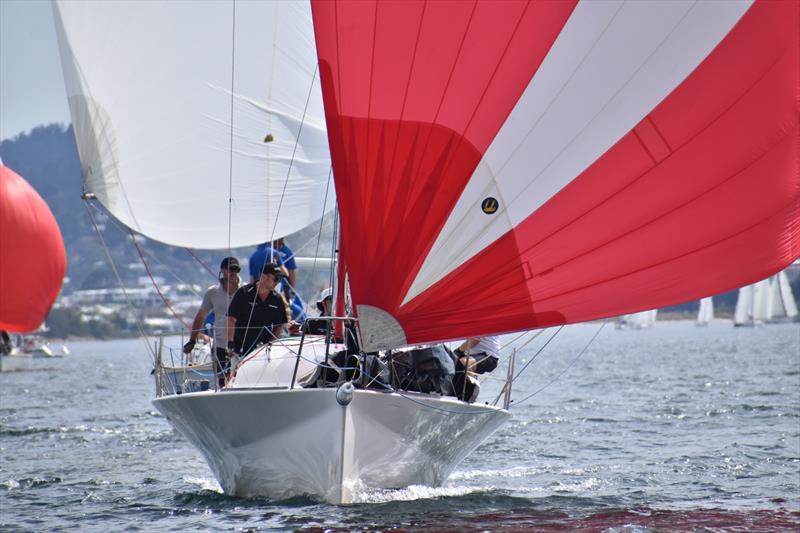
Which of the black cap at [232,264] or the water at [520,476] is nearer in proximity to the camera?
the water at [520,476]

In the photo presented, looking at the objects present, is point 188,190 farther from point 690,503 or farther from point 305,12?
point 690,503

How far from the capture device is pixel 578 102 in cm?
812

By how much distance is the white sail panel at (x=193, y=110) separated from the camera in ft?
42.4

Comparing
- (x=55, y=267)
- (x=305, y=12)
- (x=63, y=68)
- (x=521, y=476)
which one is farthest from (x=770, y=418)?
(x=55, y=267)

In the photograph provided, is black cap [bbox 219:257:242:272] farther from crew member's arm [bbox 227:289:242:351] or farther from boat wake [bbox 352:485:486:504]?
boat wake [bbox 352:485:486:504]

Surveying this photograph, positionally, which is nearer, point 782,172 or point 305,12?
point 782,172

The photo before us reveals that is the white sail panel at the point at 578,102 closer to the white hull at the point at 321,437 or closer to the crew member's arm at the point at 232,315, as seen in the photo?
the white hull at the point at 321,437

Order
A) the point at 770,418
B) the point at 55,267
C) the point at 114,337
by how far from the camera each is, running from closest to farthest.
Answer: the point at 770,418, the point at 55,267, the point at 114,337

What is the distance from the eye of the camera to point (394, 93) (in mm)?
7918

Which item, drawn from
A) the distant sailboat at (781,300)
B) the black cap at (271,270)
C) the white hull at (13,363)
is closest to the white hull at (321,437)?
the black cap at (271,270)

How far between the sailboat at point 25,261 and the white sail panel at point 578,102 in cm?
1441

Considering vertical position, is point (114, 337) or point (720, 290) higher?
point (114, 337)

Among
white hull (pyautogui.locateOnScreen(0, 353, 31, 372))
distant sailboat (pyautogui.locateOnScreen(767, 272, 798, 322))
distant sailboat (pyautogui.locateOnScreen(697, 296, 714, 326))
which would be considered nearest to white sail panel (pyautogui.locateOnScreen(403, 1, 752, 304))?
white hull (pyautogui.locateOnScreen(0, 353, 31, 372))

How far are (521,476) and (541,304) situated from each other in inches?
152
